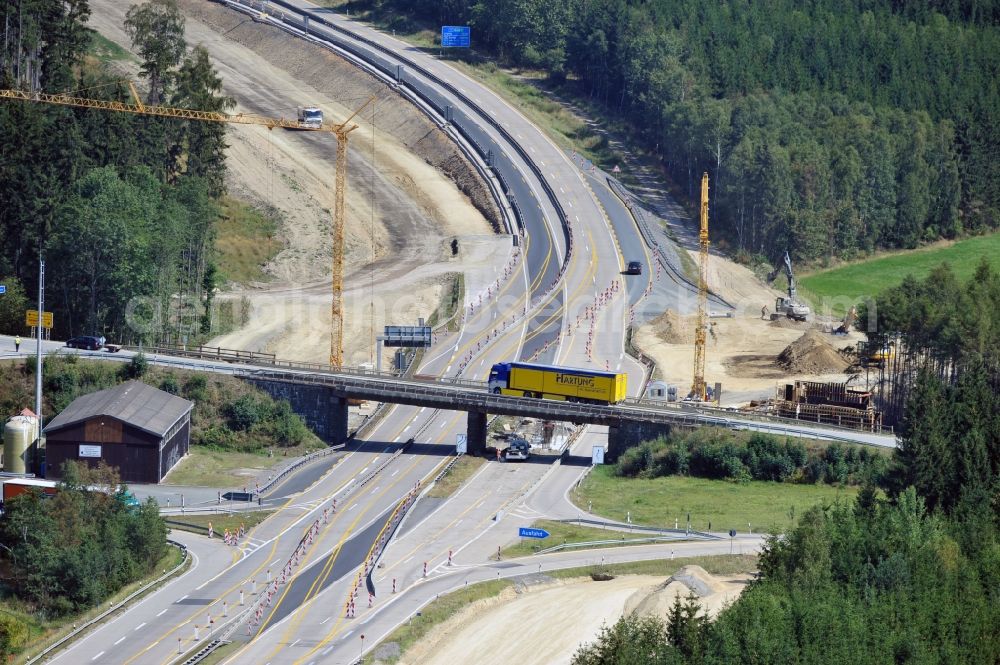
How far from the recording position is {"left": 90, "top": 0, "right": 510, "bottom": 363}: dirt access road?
14925 centimetres

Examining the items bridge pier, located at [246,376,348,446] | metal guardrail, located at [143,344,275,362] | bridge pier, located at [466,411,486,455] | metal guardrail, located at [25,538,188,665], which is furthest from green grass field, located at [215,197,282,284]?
metal guardrail, located at [25,538,188,665]

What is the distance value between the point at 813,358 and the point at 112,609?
249ft

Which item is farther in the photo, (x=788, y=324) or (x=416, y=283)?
(x=416, y=283)

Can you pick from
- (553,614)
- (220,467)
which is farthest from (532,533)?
(220,467)

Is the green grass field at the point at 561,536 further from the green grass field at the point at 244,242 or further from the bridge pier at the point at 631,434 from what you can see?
the green grass field at the point at 244,242

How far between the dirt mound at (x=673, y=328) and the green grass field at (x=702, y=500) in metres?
38.9

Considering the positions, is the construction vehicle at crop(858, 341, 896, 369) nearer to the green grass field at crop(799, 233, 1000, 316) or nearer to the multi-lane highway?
the multi-lane highway

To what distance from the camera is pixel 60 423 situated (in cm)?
10969

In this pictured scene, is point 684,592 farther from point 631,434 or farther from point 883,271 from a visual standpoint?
point 883,271

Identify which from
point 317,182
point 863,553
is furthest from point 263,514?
point 317,182

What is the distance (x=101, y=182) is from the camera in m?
140

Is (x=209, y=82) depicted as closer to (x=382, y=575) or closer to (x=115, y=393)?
(x=115, y=393)

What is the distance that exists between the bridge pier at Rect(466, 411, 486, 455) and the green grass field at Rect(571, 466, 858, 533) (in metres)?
9.74

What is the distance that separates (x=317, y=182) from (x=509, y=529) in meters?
90.3
